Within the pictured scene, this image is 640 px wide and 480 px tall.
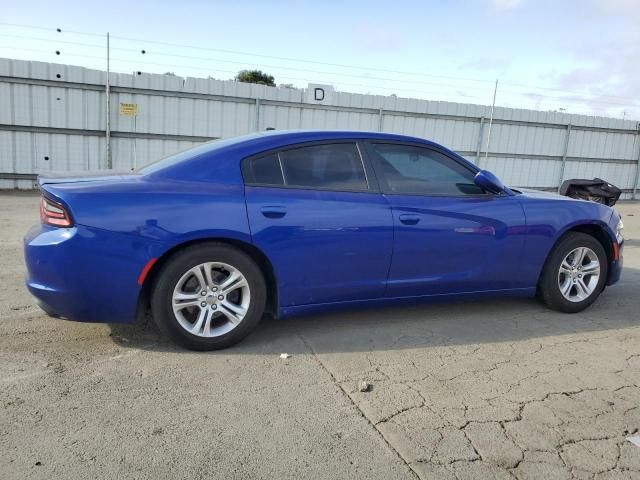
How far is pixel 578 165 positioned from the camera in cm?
1861

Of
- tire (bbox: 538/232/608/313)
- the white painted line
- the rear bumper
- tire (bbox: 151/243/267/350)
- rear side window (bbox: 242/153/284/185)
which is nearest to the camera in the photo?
the white painted line

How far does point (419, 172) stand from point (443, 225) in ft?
1.54

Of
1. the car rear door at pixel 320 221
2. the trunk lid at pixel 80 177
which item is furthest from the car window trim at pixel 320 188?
the trunk lid at pixel 80 177

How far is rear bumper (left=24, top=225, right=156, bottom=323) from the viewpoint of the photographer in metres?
3.31

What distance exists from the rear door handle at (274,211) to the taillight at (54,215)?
1.21 metres

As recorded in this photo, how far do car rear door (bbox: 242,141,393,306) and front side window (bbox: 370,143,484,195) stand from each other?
0.54ft

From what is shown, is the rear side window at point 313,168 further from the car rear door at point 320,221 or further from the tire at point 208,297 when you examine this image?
the tire at point 208,297

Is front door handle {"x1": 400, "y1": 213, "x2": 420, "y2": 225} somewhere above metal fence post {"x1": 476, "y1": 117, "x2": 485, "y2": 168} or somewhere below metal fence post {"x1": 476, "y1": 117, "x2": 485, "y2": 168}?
below

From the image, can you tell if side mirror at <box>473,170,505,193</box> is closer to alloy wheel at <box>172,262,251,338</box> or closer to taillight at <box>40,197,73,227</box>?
alloy wheel at <box>172,262,251,338</box>

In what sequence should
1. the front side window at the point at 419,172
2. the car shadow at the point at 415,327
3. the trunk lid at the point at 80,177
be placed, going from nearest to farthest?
the trunk lid at the point at 80,177, the car shadow at the point at 415,327, the front side window at the point at 419,172

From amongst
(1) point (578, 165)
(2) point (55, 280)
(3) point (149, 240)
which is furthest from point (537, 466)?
(1) point (578, 165)

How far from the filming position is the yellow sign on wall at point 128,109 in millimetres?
13328

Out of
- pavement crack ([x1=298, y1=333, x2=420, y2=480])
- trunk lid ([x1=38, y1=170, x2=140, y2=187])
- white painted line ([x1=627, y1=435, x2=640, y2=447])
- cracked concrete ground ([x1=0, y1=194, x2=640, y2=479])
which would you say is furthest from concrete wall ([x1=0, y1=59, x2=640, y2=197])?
white painted line ([x1=627, y1=435, x2=640, y2=447])

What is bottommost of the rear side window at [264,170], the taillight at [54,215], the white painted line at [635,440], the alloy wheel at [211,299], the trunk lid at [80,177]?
the white painted line at [635,440]
